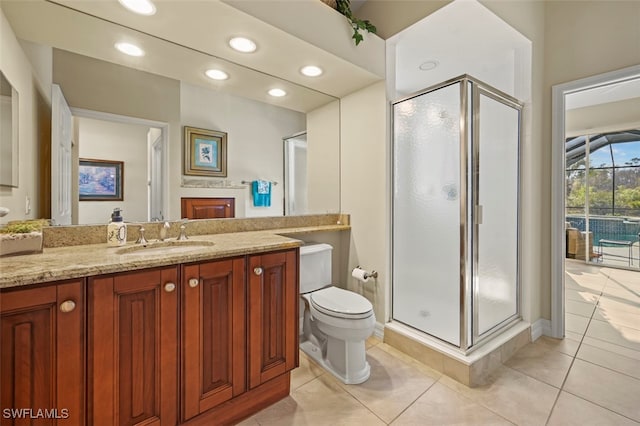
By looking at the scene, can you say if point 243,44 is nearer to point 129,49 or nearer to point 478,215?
point 129,49

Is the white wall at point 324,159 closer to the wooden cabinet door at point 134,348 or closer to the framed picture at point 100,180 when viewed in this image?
the framed picture at point 100,180

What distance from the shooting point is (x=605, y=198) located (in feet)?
15.5

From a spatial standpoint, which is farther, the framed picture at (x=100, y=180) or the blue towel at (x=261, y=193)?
the blue towel at (x=261, y=193)

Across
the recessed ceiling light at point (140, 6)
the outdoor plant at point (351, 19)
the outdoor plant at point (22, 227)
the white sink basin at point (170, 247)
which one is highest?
the outdoor plant at point (351, 19)

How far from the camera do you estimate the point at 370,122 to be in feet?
7.56

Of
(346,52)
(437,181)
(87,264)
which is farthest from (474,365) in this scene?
(346,52)

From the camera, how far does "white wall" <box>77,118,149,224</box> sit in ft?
5.33

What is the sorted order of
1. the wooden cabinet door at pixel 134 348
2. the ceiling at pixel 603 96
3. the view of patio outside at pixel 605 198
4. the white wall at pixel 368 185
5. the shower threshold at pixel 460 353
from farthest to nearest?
the view of patio outside at pixel 605 198 < the ceiling at pixel 603 96 < the white wall at pixel 368 185 < the shower threshold at pixel 460 353 < the wooden cabinet door at pixel 134 348

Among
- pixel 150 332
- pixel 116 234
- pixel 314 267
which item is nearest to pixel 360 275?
pixel 314 267

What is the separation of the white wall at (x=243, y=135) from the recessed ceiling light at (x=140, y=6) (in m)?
0.52

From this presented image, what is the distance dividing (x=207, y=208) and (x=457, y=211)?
1703mm

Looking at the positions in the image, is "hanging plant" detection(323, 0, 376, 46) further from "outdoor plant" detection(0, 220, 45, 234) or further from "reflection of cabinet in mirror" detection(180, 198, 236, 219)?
"outdoor plant" detection(0, 220, 45, 234)

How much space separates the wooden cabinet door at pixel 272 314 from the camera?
1.43 metres

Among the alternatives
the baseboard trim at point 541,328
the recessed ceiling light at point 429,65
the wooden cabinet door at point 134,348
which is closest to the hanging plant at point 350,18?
the recessed ceiling light at point 429,65
